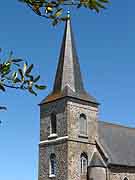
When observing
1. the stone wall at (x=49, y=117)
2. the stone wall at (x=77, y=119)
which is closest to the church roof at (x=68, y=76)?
the stone wall at (x=49, y=117)

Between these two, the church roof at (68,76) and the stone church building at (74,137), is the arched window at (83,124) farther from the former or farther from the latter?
the church roof at (68,76)

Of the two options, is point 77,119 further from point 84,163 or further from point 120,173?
point 120,173

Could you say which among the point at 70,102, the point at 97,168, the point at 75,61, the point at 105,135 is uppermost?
the point at 75,61

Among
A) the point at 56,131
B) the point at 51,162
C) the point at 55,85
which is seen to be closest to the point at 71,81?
the point at 55,85

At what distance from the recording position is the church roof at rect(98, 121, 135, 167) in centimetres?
3597

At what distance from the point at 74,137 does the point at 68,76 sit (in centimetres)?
538

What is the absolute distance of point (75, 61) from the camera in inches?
1489

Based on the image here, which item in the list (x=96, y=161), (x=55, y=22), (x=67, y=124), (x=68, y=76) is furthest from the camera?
(x=68, y=76)

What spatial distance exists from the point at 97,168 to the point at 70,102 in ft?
18.5

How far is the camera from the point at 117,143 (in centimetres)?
3803

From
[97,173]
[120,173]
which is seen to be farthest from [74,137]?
[120,173]

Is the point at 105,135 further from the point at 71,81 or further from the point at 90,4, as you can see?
the point at 90,4

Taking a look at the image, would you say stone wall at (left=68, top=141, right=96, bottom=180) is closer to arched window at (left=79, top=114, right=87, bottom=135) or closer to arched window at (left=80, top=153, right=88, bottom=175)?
arched window at (left=80, top=153, right=88, bottom=175)

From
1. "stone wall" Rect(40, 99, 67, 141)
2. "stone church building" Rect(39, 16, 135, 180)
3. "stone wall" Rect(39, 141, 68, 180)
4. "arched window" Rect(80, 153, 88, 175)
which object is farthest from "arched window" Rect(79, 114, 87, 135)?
"stone wall" Rect(39, 141, 68, 180)
